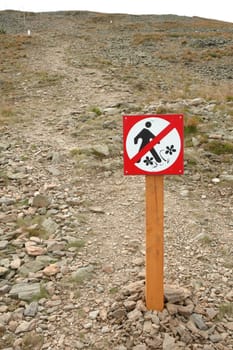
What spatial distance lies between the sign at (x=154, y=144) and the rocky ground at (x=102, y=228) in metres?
1.38

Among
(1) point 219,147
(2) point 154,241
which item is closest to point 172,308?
(2) point 154,241

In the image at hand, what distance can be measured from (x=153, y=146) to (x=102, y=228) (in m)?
2.49

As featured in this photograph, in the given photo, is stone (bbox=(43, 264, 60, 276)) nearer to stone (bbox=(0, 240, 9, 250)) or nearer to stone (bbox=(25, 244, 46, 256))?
stone (bbox=(25, 244, 46, 256))

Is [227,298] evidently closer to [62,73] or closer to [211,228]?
[211,228]

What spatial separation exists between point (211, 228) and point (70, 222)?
6.69 feet

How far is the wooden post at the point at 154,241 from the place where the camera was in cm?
339

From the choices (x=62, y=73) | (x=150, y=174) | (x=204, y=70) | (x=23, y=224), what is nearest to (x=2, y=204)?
(x=23, y=224)

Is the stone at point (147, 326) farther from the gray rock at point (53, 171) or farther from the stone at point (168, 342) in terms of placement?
the gray rock at point (53, 171)

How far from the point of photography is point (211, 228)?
5.55 m

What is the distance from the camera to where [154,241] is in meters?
3.51

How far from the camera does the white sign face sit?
3.30 meters

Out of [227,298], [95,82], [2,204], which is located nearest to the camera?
[227,298]

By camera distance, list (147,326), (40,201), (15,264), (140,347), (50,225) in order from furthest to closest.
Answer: (40,201), (50,225), (15,264), (147,326), (140,347)

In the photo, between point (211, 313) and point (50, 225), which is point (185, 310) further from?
point (50, 225)
